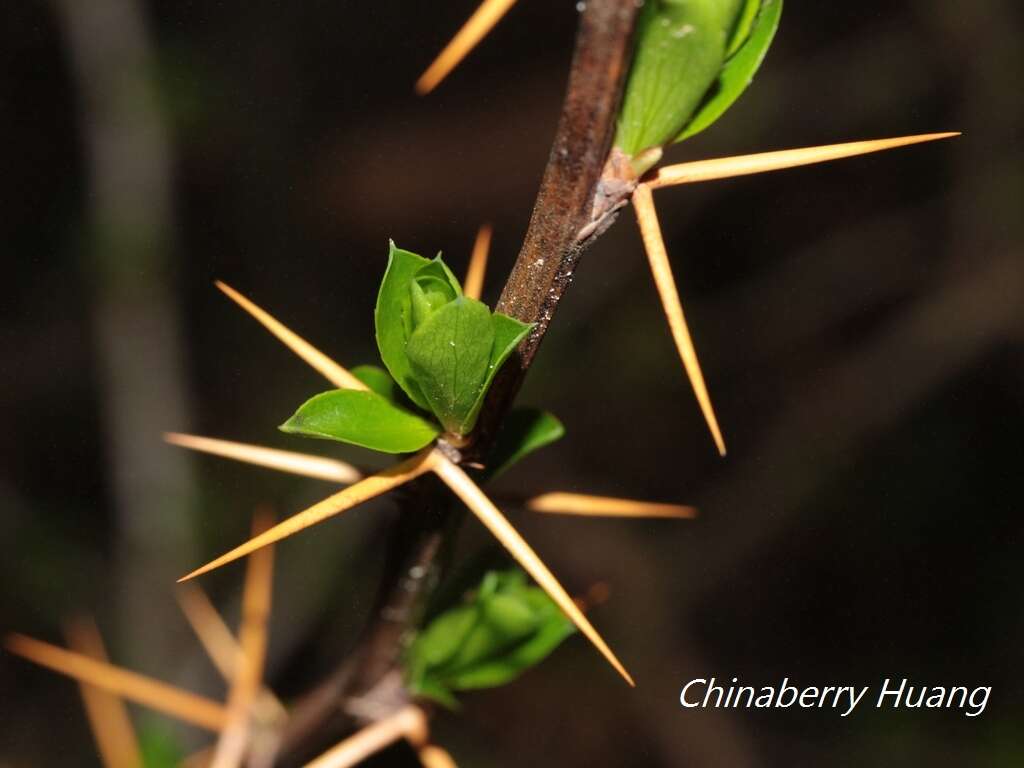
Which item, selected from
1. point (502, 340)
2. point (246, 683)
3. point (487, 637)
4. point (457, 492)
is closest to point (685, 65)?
point (502, 340)

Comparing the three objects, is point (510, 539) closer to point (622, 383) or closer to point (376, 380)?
point (376, 380)

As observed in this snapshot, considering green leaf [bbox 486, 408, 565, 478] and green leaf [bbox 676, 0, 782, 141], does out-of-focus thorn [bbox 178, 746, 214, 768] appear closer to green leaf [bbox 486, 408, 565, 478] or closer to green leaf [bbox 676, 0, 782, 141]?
green leaf [bbox 486, 408, 565, 478]

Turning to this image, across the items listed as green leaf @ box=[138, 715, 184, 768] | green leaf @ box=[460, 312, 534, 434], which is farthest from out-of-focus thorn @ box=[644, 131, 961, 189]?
green leaf @ box=[138, 715, 184, 768]

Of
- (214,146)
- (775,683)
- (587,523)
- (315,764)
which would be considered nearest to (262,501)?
(587,523)

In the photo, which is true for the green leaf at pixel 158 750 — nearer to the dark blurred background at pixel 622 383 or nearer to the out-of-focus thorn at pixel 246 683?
the out-of-focus thorn at pixel 246 683

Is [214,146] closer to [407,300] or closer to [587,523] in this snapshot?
[587,523]

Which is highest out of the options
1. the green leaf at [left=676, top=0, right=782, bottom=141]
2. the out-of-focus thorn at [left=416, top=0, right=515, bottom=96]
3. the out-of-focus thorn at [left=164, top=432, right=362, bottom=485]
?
the out-of-focus thorn at [left=416, top=0, right=515, bottom=96]

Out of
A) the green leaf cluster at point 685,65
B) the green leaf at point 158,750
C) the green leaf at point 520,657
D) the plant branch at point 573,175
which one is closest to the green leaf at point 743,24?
the green leaf cluster at point 685,65
